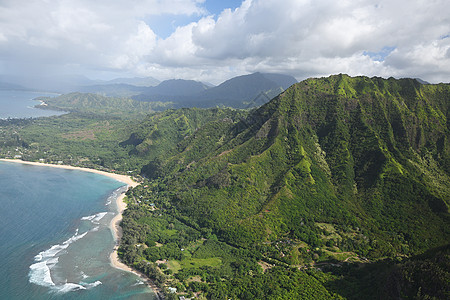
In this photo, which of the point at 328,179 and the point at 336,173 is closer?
the point at 328,179

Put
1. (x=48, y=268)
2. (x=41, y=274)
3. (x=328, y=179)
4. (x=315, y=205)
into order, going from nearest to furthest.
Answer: (x=41, y=274) → (x=48, y=268) → (x=315, y=205) → (x=328, y=179)

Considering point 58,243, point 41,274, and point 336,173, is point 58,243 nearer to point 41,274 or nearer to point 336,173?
point 41,274

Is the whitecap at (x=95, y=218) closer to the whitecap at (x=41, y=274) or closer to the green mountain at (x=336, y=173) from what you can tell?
the whitecap at (x=41, y=274)

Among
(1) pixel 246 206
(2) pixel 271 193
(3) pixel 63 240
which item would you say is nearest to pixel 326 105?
(2) pixel 271 193

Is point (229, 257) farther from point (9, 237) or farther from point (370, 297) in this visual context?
point (9, 237)

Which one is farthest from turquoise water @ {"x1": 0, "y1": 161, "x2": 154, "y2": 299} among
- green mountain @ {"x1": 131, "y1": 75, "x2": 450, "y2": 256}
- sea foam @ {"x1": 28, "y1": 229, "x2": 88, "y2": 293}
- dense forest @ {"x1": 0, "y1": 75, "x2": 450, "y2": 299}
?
green mountain @ {"x1": 131, "y1": 75, "x2": 450, "y2": 256}

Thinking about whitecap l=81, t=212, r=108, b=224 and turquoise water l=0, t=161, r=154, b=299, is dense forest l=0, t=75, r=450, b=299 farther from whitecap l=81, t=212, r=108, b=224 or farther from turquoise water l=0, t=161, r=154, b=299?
whitecap l=81, t=212, r=108, b=224

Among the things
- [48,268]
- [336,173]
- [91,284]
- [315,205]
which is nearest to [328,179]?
[336,173]
